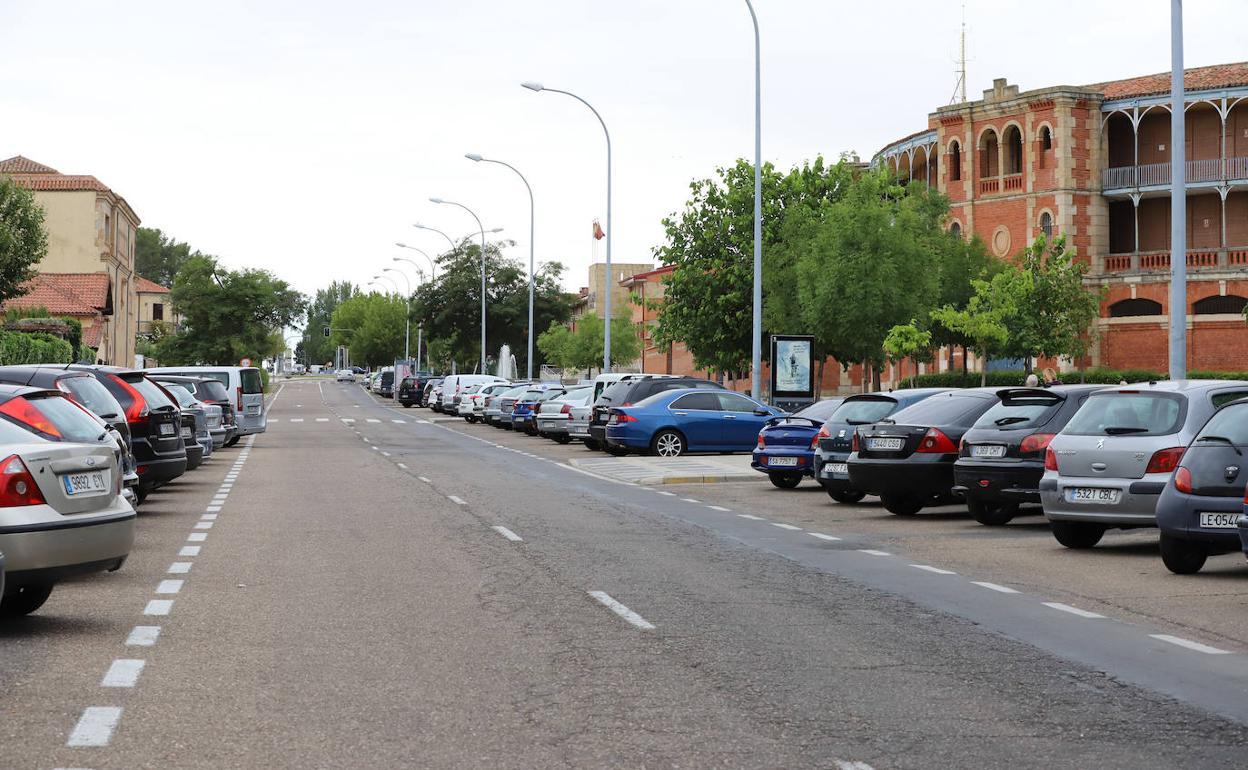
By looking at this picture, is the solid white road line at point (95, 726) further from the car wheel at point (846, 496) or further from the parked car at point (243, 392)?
the parked car at point (243, 392)

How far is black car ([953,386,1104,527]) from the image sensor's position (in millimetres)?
16562

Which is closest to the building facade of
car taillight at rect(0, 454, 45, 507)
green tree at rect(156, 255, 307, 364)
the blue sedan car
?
green tree at rect(156, 255, 307, 364)

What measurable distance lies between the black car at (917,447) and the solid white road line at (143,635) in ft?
35.3

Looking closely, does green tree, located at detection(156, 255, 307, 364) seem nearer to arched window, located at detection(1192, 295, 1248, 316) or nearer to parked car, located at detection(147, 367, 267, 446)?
parked car, located at detection(147, 367, 267, 446)

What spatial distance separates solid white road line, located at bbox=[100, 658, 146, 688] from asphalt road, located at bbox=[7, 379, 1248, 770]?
25 millimetres

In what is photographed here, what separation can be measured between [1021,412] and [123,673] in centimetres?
1155

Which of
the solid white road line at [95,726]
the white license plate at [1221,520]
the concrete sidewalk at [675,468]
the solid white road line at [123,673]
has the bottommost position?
the solid white road line at [95,726]

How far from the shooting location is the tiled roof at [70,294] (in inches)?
2950

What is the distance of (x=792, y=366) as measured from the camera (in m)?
34.7

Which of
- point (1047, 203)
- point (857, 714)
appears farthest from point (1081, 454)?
point (1047, 203)

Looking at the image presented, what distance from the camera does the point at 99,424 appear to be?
11367 mm

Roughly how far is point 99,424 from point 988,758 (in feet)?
24.5

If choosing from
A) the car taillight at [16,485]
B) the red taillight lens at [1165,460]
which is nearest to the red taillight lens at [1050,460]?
the red taillight lens at [1165,460]

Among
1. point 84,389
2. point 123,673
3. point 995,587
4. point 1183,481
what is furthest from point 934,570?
point 84,389
